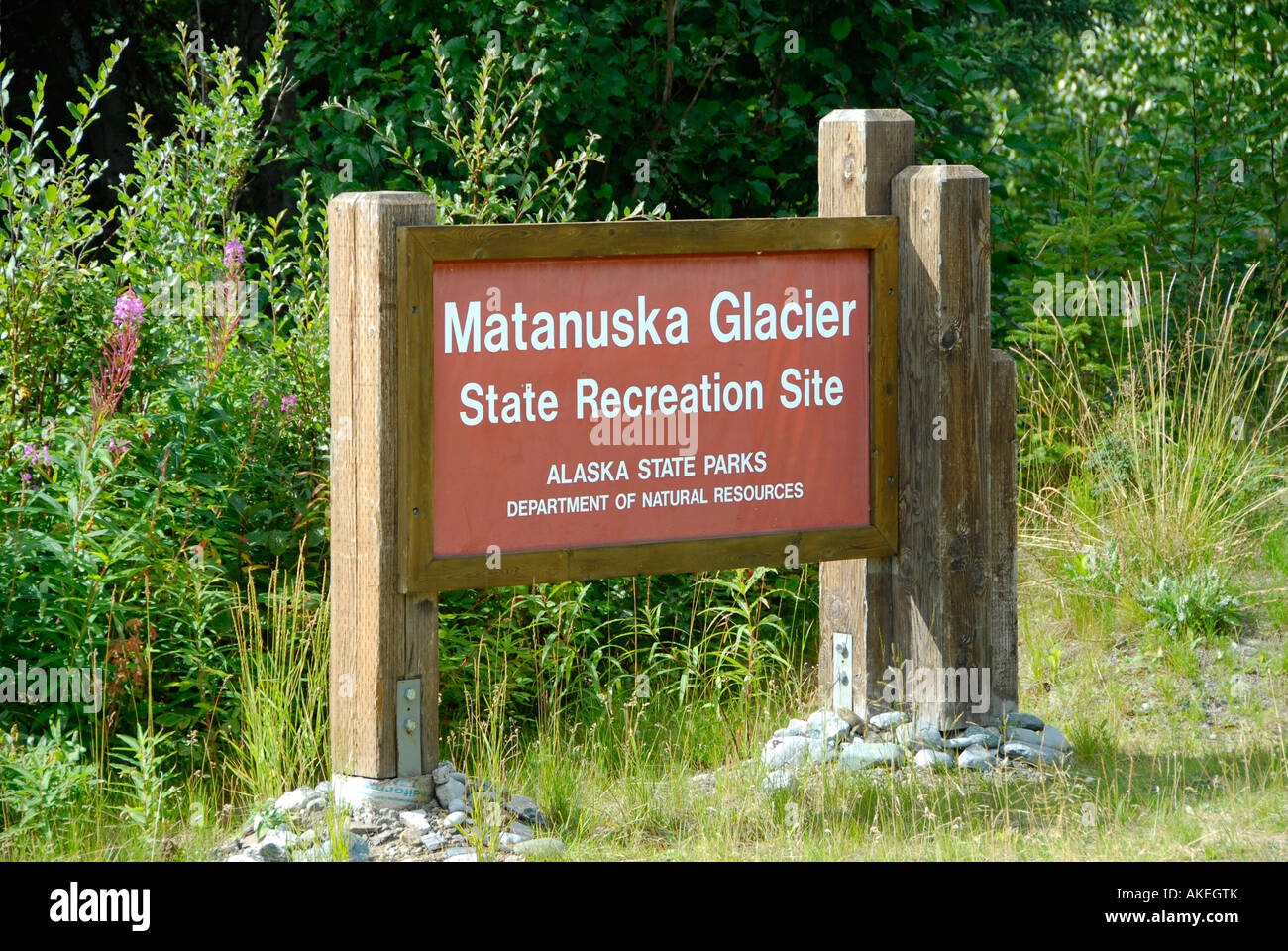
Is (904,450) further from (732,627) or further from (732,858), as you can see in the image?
(732,858)

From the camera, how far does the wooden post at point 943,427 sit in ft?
14.5

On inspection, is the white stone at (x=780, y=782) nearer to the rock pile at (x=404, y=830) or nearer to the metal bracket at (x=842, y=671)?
the metal bracket at (x=842, y=671)

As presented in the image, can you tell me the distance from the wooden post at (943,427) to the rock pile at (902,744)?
7 centimetres

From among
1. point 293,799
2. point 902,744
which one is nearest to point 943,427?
point 902,744

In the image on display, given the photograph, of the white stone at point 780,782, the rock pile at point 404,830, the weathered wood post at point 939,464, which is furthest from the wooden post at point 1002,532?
the rock pile at point 404,830

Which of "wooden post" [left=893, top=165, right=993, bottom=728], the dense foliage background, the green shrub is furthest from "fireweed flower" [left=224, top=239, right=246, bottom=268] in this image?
the green shrub

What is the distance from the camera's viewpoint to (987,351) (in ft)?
14.7

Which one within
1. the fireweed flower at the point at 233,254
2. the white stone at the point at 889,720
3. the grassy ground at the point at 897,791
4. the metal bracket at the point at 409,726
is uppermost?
the fireweed flower at the point at 233,254

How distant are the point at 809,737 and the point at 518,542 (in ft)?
3.87

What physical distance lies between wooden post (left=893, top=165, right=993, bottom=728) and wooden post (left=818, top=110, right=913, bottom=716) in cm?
6

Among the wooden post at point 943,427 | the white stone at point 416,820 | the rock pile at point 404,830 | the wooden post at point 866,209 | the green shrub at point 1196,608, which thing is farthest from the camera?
the green shrub at point 1196,608

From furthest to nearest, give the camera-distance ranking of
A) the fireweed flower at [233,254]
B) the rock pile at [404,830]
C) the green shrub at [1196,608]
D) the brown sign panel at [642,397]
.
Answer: the green shrub at [1196,608] < the fireweed flower at [233,254] < the brown sign panel at [642,397] < the rock pile at [404,830]

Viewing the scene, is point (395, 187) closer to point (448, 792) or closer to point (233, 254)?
point (233, 254)

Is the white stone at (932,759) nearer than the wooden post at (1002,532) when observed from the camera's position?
Yes
